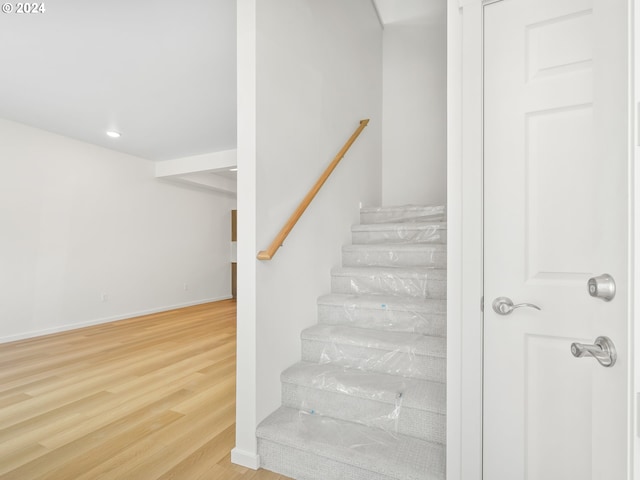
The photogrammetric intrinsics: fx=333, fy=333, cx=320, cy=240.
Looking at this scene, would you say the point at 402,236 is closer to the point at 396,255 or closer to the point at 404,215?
the point at 396,255

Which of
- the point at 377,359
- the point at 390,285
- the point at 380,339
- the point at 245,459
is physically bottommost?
the point at 245,459

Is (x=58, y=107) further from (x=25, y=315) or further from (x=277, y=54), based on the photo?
(x=277, y=54)

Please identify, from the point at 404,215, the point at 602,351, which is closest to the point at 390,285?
the point at 404,215

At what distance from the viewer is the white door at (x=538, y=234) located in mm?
1160

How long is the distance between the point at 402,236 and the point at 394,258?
0.30 metres

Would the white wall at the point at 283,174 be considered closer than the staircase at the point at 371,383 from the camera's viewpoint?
No

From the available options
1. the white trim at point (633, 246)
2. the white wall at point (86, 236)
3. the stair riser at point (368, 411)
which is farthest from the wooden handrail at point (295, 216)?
the white wall at point (86, 236)

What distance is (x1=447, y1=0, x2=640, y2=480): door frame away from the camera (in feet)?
4.30

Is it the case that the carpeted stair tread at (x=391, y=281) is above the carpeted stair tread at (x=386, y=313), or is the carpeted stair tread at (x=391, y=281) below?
above

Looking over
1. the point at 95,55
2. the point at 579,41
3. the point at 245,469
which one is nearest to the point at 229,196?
the point at 95,55

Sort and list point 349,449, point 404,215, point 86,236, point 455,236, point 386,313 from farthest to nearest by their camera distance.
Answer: point 86,236 < point 404,215 < point 386,313 < point 349,449 < point 455,236

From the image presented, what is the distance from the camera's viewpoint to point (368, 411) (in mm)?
1667

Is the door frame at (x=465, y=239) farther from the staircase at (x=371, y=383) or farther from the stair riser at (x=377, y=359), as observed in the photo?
the stair riser at (x=377, y=359)

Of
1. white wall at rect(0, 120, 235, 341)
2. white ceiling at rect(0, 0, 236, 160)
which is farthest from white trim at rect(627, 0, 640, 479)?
white wall at rect(0, 120, 235, 341)
